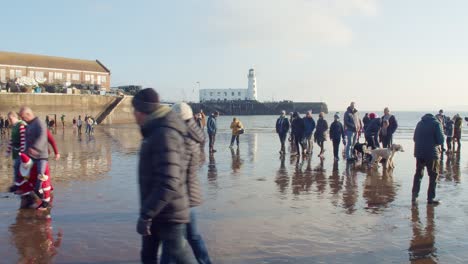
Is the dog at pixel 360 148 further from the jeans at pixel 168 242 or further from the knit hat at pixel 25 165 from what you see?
the jeans at pixel 168 242

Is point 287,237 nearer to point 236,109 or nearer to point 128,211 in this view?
point 128,211

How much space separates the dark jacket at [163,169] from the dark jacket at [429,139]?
5856 mm

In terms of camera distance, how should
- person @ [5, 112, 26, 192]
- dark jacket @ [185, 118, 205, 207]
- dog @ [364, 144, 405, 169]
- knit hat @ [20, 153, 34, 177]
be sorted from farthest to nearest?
1. dog @ [364, 144, 405, 169]
2. person @ [5, 112, 26, 192]
3. knit hat @ [20, 153, 34, 177]
4. dark jacket @ [185, 118, 205, 207]

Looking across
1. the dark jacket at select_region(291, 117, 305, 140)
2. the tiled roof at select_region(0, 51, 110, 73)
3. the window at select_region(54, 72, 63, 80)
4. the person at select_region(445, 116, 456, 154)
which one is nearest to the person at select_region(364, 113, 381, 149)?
the dark jacket at select_region(291, 117, 305, 140)

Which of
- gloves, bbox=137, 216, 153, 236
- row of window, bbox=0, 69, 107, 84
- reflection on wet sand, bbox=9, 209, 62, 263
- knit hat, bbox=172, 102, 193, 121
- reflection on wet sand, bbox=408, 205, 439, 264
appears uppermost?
row of window, bbox=0, 69, 107, 84

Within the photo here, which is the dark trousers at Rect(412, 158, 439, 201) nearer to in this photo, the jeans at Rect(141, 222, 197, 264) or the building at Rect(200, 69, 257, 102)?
the jeans at Rect(141, 222, 197, 264)

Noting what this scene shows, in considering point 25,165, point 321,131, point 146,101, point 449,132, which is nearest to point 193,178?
point 146,101

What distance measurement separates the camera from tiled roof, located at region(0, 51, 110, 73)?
70875 millimetres

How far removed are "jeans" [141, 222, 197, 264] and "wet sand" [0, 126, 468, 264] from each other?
1319mm

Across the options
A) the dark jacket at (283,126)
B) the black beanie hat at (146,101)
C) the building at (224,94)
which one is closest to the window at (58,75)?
the dark jacket at (283,126)

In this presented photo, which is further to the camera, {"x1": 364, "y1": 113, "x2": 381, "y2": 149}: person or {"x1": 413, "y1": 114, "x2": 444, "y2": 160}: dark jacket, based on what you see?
{"x1": 364, "y1": 113, "x2": 381, "y2": 149}: person

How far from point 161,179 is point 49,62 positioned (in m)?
78.3

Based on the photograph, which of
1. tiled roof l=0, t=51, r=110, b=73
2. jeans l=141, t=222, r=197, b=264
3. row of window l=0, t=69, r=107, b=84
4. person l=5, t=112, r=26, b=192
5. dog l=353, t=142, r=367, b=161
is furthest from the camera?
tiled roof l=0, t=51, r=110, b=73

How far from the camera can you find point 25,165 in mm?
7637
